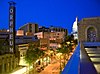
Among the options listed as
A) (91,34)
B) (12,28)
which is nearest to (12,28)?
(12,28)

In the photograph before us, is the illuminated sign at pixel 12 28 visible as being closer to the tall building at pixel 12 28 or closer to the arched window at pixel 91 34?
the tall building at pixel 12 28

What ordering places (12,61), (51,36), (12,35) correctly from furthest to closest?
(51,36) → (12,35) → (12,61)

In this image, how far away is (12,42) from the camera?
27.5 metres

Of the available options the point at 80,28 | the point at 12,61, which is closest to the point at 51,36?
the point at 80,28

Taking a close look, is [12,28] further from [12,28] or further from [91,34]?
[91,34]

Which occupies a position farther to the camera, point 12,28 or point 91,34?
point 91,34

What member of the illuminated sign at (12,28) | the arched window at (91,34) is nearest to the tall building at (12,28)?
the illuminated sign at (12,28)

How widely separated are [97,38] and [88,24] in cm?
271

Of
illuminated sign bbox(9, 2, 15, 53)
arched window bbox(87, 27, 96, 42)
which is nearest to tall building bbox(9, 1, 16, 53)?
illuminated sign bbox(9, 2, 15, 53)

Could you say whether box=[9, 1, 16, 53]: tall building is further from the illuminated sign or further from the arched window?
the arched window

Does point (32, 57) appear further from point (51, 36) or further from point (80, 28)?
point (51, 36)

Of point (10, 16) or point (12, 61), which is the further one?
point (10, 16)

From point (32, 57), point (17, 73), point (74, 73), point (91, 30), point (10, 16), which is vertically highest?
point (10, 16)

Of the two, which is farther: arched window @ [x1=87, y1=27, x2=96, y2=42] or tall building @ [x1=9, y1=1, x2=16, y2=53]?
arched window @ [x1=87, y1=27, x2=96, y2=42]
